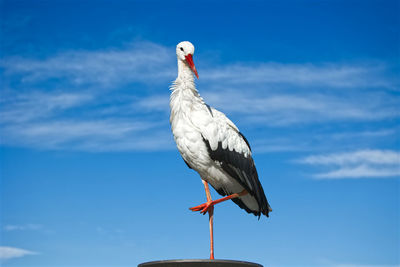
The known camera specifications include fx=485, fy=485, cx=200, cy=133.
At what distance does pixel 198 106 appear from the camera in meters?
8.01

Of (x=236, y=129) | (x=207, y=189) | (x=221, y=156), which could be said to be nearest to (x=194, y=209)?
(x=207, y=189)

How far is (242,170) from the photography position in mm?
8055

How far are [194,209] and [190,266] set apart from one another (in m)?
1.34

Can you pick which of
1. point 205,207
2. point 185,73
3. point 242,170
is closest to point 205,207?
point 205,207

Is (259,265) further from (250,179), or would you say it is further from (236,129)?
(236,129)

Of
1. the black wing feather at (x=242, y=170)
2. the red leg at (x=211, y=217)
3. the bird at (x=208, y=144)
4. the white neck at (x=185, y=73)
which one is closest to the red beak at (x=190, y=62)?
the bird at (x=208, y=144)

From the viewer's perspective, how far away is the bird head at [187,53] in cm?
802

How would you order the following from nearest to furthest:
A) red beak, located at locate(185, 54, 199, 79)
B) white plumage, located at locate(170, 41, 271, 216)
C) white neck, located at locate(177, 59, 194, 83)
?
white plumage, located at locate(170, 41, 271, 216) → red beak, located at locate(185, 54, 199, 79) → white neck, located at locate(177, 59, 194, 83)

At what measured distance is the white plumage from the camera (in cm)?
775

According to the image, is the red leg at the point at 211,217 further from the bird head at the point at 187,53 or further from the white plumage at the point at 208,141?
the bird head at the point at 187,53

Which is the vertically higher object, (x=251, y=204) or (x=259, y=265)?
(x=251, y=204)

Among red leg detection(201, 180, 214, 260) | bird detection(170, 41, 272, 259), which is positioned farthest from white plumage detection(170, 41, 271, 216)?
red leg detection(201, 180, 214, 260)

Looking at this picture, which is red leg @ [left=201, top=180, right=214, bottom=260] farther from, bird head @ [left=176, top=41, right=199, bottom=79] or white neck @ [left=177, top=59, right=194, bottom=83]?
bird head @ [left=176, top=41, right=199, bottom=79]

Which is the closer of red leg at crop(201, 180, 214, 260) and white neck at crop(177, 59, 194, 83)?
red leg at crop(201, 180, 214, 260)
